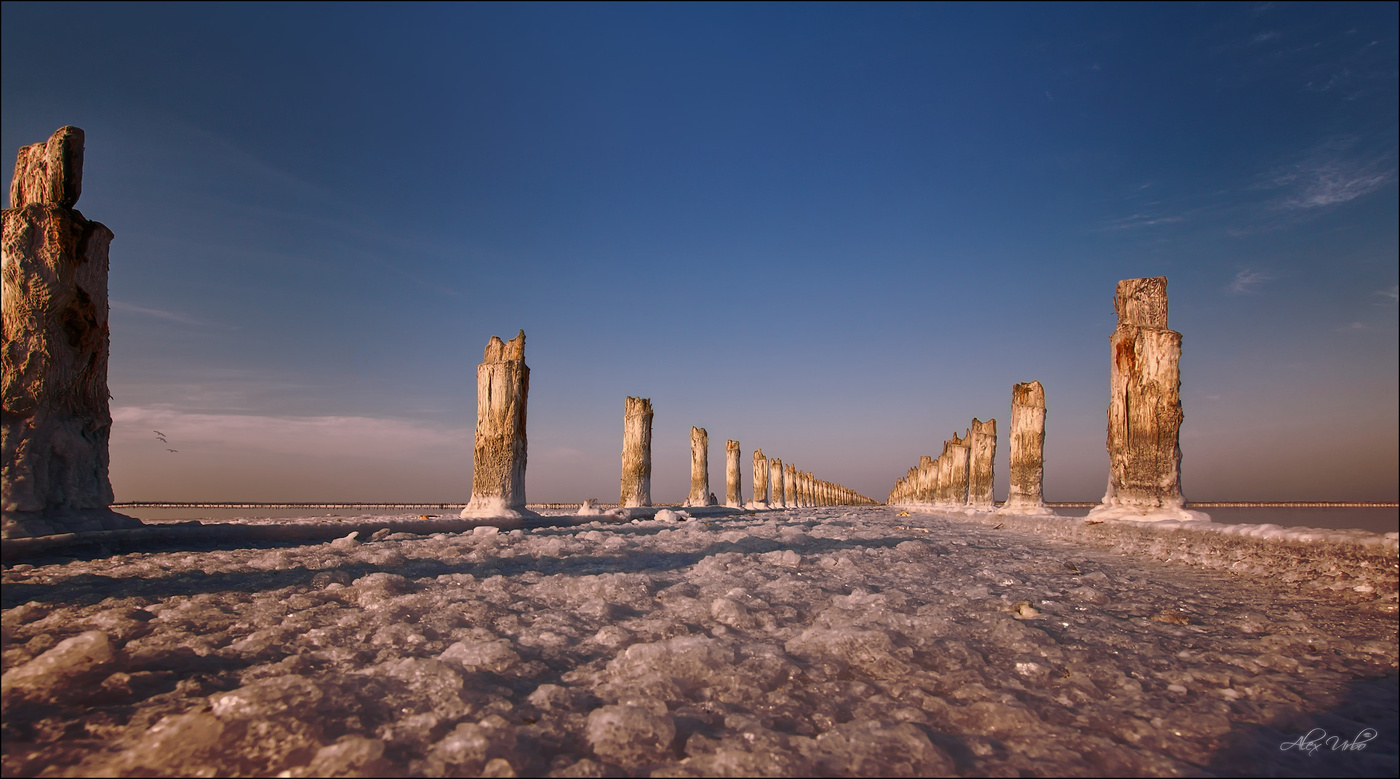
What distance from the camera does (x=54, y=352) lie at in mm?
5148

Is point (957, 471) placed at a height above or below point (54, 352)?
below

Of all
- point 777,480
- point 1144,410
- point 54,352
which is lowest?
point 777,480

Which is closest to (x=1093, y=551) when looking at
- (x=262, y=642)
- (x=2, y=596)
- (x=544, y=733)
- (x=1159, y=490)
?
(x=1159, y=490)

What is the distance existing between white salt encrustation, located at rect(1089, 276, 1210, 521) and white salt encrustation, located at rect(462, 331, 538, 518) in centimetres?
770

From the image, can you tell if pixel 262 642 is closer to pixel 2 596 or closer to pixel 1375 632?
pixel 2 596

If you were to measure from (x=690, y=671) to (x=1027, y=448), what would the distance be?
1342cm

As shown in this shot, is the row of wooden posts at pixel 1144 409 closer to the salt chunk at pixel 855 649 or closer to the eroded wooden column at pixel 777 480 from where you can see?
the salt chunk at pixel 855 649

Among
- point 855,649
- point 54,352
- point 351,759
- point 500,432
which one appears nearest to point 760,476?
point 500,432

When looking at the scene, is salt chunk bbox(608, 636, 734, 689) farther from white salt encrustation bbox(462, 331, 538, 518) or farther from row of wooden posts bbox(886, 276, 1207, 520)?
white salt encrustation bbox(462, 331, 538, 518)

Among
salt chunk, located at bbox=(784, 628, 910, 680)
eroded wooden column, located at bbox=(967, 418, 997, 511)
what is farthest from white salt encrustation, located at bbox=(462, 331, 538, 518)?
eroded wooden column, located at bbox=(967, 418, 997, 511)

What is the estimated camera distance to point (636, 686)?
210 centimetres

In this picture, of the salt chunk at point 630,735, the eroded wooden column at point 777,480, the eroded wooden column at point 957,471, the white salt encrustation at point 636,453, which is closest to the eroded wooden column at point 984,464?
the eroded wooden column at point 957,471

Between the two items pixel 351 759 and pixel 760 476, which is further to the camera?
pixel 760 476

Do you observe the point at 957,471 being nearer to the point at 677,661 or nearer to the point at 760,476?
the point at 760,476
